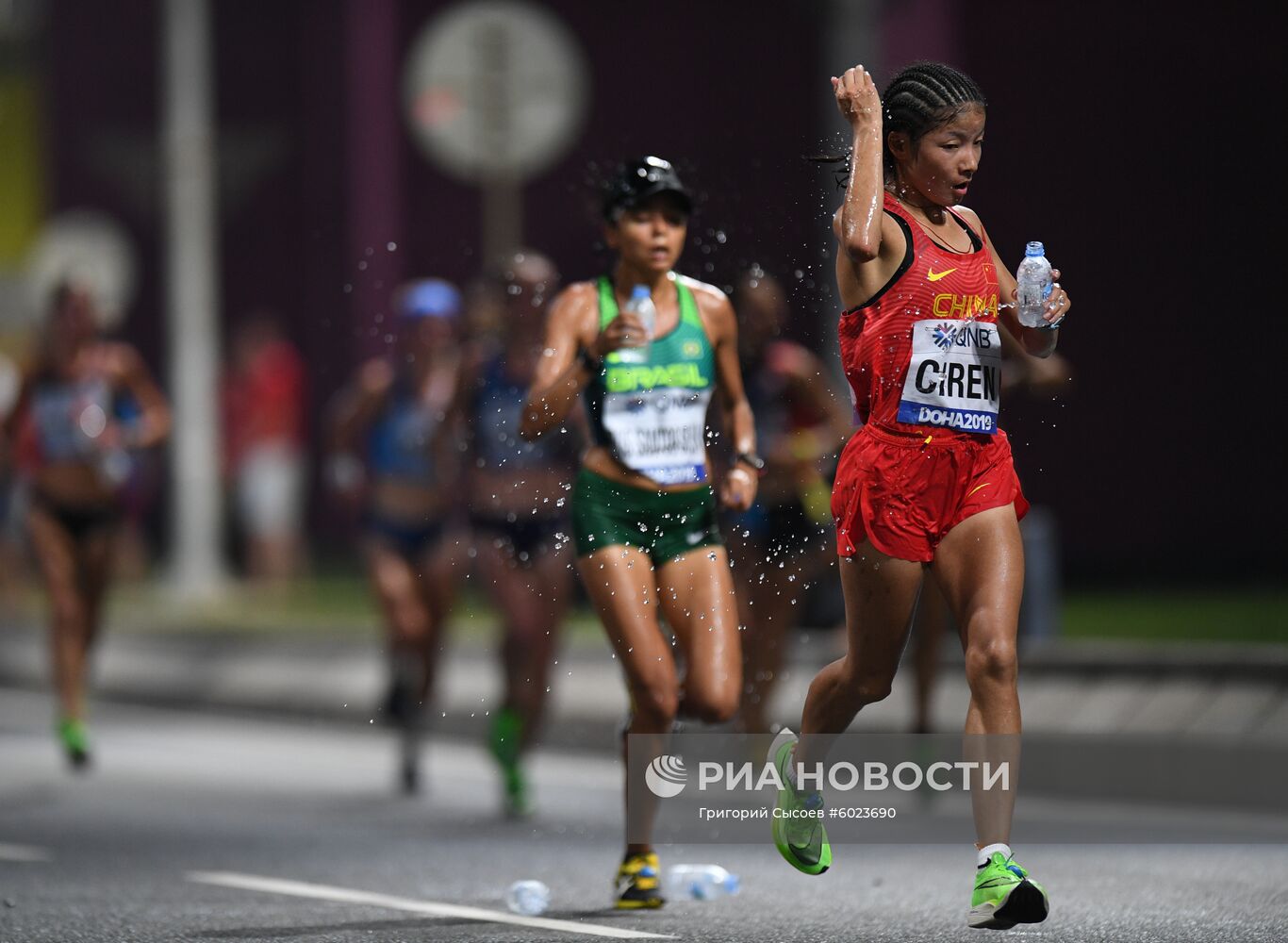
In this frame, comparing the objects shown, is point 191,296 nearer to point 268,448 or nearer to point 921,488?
point 268,448

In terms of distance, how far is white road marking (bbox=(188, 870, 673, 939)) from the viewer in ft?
26.1

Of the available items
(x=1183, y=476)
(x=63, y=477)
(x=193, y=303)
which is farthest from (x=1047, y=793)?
(x=193, y=303)

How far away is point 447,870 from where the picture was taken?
9.75 metres

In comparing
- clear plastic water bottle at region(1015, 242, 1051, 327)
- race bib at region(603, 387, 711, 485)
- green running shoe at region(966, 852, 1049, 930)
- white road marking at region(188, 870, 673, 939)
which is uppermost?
clear plastic water bottle at region(1015, 242, 1051, 327)

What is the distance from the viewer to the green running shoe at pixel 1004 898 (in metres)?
6.70

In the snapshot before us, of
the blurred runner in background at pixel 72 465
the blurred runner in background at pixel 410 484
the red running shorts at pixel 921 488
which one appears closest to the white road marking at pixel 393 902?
the red running shorts at pixel 921 488

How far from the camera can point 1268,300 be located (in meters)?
21.3

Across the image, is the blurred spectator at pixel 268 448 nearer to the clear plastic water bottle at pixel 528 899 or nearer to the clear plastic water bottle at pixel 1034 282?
the clear plastic water bottle at pixel 528 899

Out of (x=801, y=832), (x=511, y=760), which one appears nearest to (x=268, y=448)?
(x=511, y=760)

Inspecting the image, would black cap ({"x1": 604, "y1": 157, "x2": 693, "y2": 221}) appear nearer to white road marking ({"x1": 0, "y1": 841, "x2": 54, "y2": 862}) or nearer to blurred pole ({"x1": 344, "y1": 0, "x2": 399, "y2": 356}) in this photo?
white road marking ({"x1": 0, "y1": 841, "x2": 54, "y2": 862})

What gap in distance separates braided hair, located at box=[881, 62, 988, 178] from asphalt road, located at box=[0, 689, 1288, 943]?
Answer: 2.17 metres

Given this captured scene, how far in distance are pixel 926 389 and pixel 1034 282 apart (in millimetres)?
Answer: 390

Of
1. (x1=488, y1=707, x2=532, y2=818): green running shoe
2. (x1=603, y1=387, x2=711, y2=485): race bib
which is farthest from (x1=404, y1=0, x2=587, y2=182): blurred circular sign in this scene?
→ (x1=603, y1=387, x2=711, y2=485): race bib

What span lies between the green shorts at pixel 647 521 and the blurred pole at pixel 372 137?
2153 centimetres
